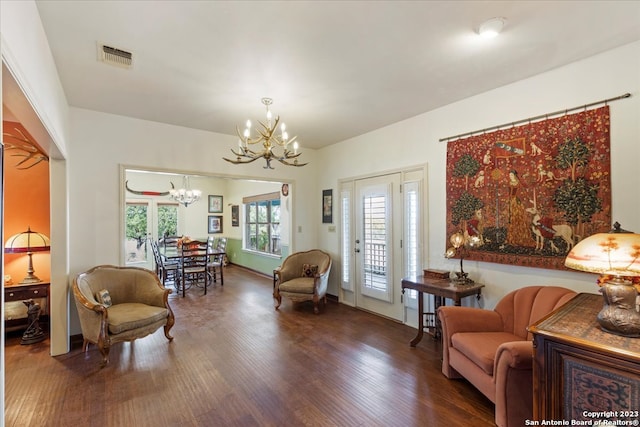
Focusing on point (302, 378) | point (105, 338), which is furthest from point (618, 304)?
point (105, 338)

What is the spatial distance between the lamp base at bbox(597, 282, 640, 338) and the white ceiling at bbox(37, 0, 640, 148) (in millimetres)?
1802

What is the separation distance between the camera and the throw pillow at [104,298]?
3350mm

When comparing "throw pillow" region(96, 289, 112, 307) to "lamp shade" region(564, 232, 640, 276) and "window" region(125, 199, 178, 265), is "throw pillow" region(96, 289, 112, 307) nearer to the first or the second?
"lamp shade" region(564, 232, 640, 276)

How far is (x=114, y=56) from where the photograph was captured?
2.49m

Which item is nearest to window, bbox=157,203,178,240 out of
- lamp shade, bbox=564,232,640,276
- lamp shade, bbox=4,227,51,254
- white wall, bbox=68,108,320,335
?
lamp shade, bbox=4,227,51,254

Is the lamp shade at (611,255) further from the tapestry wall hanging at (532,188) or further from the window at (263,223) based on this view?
the window at (263,223)

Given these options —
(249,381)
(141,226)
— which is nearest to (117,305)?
(249,381)

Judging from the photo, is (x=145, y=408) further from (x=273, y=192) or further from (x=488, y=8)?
(x=273, y=192)

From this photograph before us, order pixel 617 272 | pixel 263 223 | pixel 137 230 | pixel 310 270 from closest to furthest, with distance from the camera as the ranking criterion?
1. pixel 617 272
2. pixel 310 270
3. pixel 263 223
4. pixel 137 230

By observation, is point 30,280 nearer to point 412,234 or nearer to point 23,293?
point 23,293

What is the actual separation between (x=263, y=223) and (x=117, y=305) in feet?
14.4

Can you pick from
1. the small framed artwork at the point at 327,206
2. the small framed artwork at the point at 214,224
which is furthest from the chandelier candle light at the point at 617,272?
the small framed artwork at the point at 214,224

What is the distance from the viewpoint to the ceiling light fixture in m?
2.07

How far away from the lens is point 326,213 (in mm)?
5504
